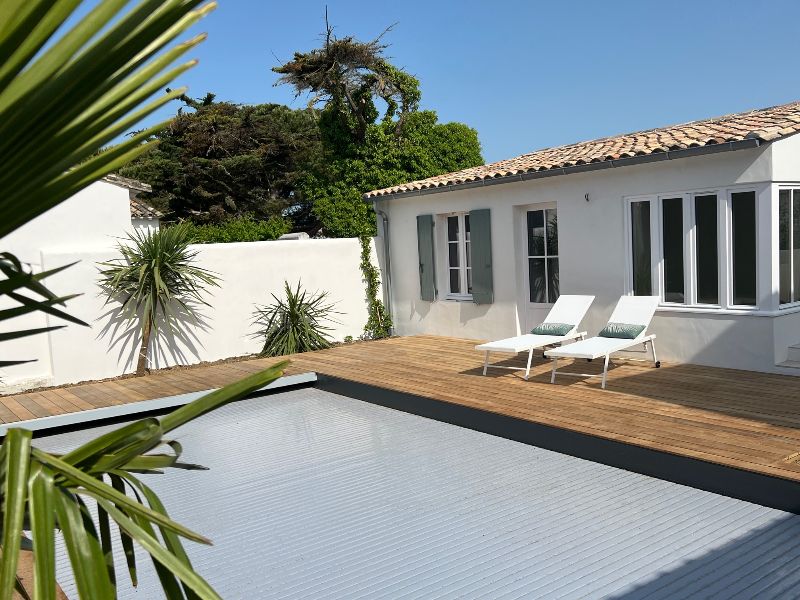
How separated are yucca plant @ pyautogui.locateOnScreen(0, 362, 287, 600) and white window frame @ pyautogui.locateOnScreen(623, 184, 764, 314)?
891cm

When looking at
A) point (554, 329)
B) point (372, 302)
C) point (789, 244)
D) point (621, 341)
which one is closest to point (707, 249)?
point (789, 244)

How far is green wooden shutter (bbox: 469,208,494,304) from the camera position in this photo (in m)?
12.6

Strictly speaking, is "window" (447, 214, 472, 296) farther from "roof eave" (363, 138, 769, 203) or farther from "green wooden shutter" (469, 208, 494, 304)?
"roof eave" (363, 138, 769, 203)

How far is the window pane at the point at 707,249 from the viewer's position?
9.23 m

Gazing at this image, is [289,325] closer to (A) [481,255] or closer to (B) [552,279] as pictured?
(A) [481,255]

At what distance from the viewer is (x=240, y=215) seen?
31.7 metres

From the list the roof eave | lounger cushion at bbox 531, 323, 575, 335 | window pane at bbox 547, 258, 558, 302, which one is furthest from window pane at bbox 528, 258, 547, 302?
lounger cushion at bbox 531, 323, 575, 335

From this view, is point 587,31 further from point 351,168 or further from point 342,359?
point 342,359

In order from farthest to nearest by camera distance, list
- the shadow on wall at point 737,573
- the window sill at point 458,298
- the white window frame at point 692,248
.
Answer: the window sill at point 458,298
the white window frame at point 692,248
the shadow on wall at point 737,573

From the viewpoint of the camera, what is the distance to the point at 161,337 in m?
12.6

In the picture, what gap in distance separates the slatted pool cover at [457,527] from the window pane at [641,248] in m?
3.76

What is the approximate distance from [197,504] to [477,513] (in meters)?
2.51

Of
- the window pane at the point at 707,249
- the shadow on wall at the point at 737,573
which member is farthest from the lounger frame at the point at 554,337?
the shadow on wall at the point at 737,573

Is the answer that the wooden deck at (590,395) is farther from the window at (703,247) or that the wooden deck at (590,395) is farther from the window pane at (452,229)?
the window pane at (452,229)
